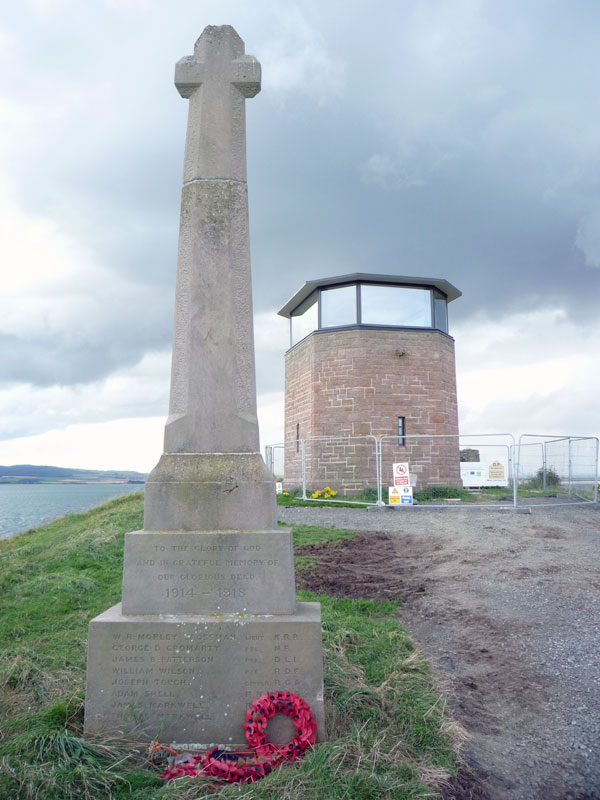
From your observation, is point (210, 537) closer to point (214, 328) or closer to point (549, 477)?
point (214, 328)

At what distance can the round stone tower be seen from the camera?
66.6ft

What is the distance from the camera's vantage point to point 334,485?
20.1 metres

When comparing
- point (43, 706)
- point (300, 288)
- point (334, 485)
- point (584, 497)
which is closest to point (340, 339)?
point (300, 288)

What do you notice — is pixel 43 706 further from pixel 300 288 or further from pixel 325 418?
pixel 300 288

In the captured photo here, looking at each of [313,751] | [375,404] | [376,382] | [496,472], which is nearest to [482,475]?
[496,472]

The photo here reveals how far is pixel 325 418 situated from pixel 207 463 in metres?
17.0

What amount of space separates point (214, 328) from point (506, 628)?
437 centimetres

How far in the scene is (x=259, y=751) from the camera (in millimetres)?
3336

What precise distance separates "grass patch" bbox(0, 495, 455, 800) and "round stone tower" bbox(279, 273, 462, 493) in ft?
45.0

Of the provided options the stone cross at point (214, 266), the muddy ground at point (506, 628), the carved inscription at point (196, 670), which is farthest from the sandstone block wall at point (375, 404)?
the carved inscription at point (196, 670)

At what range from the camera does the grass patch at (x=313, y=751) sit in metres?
2.90

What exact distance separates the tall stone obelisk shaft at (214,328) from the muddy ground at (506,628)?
7.05 feet

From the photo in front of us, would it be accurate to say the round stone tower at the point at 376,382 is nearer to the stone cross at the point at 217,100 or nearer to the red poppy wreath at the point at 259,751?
the stone cross at the point at 217,100

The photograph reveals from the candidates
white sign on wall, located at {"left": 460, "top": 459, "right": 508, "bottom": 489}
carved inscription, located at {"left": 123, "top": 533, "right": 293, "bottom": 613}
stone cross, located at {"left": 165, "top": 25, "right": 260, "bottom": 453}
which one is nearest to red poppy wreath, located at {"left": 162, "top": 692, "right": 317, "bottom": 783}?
carved inscription, located at {"left": 123, "top": 533, "right": 293, "bottom": 613}
